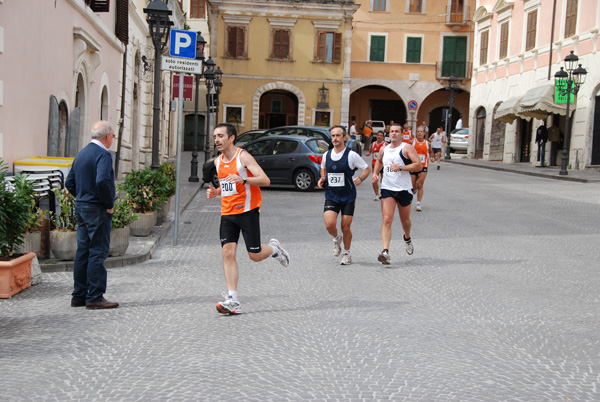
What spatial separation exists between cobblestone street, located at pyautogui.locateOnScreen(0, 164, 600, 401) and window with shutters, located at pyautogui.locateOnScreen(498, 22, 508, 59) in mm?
30547

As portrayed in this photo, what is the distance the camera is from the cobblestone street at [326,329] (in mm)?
4730

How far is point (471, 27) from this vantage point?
175 feet

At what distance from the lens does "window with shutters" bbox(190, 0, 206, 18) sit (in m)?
51.2

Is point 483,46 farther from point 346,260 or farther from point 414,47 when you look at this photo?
point 346,260

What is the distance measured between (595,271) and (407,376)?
5154mm

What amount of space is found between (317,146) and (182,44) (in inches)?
390

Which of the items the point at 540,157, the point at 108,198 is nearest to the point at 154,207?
the point at 108,198

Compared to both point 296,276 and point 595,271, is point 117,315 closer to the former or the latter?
point 296,276

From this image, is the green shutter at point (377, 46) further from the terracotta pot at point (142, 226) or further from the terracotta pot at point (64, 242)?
A: the terracotta pot at point (64, 242)

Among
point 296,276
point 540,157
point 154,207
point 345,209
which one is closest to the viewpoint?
Answer: point 296,276

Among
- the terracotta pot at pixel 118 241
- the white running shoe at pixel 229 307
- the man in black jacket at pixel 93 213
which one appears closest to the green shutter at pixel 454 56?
the terracotta pot at pixel 118 241

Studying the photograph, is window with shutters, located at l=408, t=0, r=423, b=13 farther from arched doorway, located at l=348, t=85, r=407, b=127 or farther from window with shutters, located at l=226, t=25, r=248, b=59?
window with shutters, located at l=226, t=25, r=248, b=59

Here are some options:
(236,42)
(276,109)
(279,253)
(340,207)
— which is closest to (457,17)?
(276,109)

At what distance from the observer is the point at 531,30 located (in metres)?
36.7
